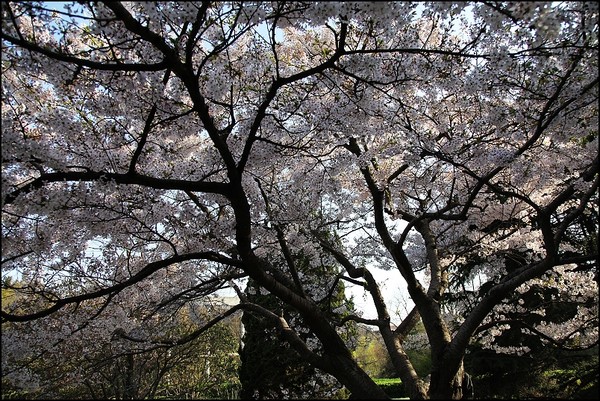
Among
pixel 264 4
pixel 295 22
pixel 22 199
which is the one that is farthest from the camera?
pixel 295 22

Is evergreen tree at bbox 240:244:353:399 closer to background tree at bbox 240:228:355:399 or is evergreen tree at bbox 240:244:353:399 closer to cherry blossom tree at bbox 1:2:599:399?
background tree at bbox 240:228:355:399

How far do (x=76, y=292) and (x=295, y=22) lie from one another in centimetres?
767

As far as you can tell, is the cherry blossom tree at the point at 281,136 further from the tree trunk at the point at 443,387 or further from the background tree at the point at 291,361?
the background tree at the point at 291,361

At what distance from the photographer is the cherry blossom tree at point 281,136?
3.58 meters

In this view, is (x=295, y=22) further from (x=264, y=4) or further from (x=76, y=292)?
(x=76, y=292)

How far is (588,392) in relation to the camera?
4496mm

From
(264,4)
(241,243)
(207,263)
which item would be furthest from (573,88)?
(207,263)

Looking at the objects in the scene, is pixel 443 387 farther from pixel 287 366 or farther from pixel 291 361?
pixel 287 366

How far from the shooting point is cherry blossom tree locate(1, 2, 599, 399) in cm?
358

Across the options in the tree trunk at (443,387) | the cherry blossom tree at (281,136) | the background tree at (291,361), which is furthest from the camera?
the background tree at (291,361)

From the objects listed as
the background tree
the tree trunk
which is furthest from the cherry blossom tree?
the background tree

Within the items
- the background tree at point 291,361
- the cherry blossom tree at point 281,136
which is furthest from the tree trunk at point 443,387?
the background tree at point 291,361

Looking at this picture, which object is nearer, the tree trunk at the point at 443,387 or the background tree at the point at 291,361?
the tree trunk at the point at 443,387

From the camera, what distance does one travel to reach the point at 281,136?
5.84 metres
